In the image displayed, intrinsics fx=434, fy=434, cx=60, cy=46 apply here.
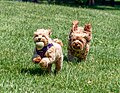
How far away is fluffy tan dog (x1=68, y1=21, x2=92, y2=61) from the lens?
992 centimetres

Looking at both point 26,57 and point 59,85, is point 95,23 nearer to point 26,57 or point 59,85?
point 26,57

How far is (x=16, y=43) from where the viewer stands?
1258 cm

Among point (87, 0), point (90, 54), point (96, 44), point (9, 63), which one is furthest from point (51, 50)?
point (87, 0)

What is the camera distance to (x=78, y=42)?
9844mm

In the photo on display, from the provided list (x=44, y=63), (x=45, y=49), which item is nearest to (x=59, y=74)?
(x=45, y=49)

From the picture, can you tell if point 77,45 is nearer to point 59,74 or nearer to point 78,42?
point 78,42

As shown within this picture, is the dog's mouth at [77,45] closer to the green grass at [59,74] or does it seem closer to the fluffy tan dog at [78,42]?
the fluffy tan dog at [78,42]

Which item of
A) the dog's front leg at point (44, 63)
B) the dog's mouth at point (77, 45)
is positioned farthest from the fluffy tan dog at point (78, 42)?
the dog's front leg at point (44, 63)

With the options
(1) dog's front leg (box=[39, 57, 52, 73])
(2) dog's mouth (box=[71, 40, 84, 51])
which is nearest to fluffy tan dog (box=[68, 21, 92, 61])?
(2) dog's mouth (box=[71, 40, 84, 51])

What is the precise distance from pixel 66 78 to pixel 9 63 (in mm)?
1477

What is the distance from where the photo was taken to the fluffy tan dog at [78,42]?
9922 millimetres

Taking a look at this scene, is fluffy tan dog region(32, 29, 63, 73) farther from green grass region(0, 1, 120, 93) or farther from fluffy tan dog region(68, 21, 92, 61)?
fluffy tan dog region(68, 21, 92, 61)

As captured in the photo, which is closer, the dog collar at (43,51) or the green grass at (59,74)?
the green grass at (59,74)

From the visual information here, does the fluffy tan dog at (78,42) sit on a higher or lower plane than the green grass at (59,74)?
higher
